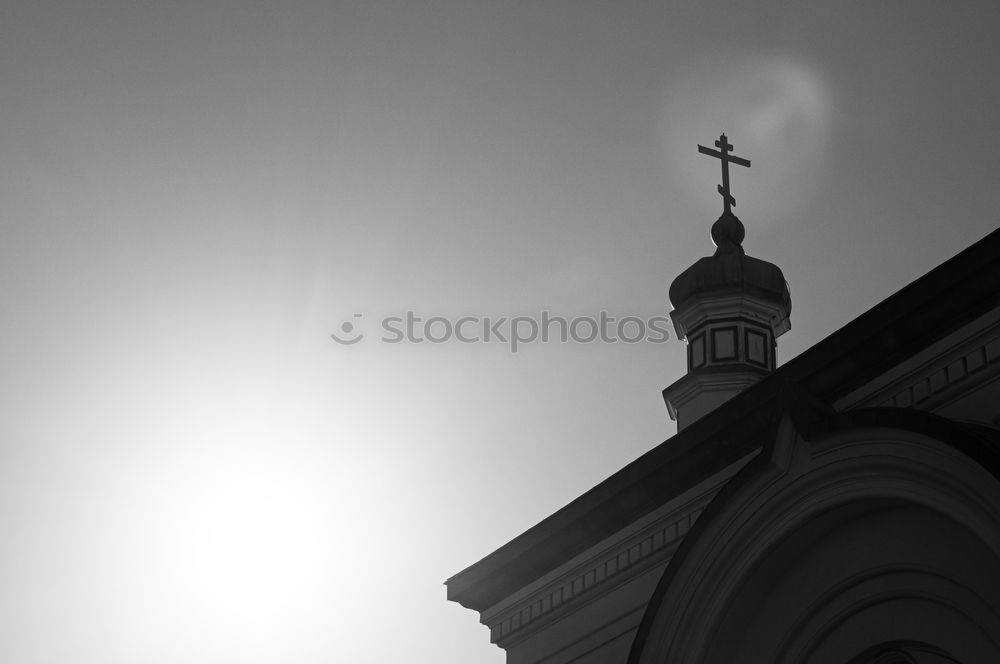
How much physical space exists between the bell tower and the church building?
4.62 metres

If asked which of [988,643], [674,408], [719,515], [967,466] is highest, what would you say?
[674,408]

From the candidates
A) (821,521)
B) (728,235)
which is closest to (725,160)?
(728,235)

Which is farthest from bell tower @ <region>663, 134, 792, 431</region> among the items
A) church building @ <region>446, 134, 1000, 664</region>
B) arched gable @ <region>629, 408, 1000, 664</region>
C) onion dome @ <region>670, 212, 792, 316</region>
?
arched gable @ <region>629, 408, 1000, 664</region>

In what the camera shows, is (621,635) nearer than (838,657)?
No

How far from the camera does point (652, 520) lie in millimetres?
10055

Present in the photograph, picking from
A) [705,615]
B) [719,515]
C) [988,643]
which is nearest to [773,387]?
[719,515]

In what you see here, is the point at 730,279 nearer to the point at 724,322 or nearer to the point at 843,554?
the point at 724,322

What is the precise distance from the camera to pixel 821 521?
859 cm

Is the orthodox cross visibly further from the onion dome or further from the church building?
the church building

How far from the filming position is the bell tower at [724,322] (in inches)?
593

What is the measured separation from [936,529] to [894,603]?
0.56 meters

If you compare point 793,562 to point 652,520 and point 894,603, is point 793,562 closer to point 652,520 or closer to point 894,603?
point 894,603

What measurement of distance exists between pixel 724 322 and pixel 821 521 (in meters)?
6.95

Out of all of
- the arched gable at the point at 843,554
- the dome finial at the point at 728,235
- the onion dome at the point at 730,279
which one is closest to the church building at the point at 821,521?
the arched gable at the point at 843,554
